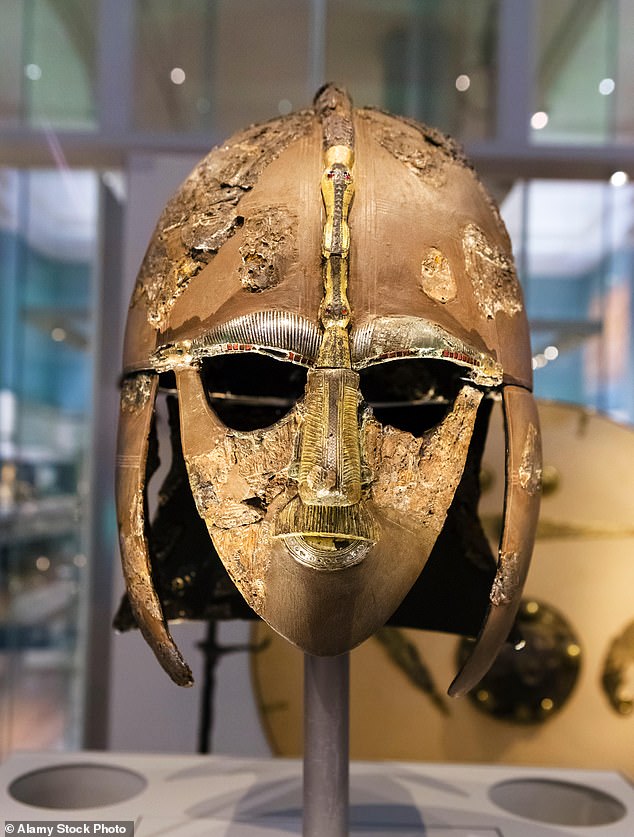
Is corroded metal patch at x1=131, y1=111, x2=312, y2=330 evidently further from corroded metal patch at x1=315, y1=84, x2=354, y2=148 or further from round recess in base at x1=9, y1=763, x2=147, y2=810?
round recess in base at x1=9, y1=763, x2=147, y2=810

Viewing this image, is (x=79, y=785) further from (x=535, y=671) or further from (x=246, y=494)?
(x=535, y=671)

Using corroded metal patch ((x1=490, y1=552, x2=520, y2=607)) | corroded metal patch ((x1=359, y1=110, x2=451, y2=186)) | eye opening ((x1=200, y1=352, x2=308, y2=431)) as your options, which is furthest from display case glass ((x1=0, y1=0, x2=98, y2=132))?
corroded metal patch ((x1=490, y1=552, x2=520, y2=607))

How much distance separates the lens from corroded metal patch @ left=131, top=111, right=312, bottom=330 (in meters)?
1.14

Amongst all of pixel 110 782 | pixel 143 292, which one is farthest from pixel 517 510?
pixel 110 782

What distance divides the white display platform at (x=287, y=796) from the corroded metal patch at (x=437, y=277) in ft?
2.87

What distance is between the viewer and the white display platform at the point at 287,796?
1.41m

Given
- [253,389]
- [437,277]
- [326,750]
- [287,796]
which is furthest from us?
[253,389]

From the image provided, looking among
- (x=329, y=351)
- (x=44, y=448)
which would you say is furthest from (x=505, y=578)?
(x=44, y=448)

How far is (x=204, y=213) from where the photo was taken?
1167 mm

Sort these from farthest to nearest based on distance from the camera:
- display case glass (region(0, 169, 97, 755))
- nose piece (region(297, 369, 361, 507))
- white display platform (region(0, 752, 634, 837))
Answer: display case glass (region(0, 169, 97, 755)) < white display platform (region(0, 752, 634, 837)) < nose piece (region(297, 369, 361, 507))

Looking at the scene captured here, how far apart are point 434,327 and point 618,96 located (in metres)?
1.39

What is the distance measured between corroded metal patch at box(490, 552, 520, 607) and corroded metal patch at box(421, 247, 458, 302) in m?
0.35

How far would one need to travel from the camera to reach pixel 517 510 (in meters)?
1.17

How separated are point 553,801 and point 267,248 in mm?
1173
